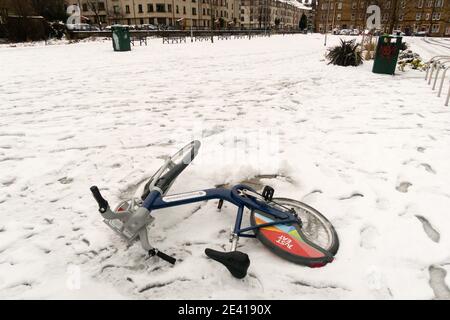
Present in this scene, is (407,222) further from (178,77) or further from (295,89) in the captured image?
(178,77)

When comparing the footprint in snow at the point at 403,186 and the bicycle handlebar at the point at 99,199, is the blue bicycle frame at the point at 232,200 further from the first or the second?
the footprint in snow at the point at 403,186

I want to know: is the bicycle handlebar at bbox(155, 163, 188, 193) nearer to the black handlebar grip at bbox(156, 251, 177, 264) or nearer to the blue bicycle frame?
the blue bicycle frame

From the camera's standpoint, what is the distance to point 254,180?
134 inches

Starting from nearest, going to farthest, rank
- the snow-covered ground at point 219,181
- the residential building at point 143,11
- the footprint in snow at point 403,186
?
1. the snow-covered ground at point 219,181
2. the footprint in snow at point 403,186
3. the residential building at point 143,11

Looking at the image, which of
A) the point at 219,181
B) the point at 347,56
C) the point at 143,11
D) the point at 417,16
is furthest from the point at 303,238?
the point at 417,16

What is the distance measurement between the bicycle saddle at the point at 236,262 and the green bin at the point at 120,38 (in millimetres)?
18467

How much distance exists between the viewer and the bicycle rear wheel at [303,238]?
221 centimetres

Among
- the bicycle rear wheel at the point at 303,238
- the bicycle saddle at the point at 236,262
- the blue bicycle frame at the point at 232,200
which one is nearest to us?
the bicycle saddle at the point at 236,262

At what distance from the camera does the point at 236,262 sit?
1975 mm

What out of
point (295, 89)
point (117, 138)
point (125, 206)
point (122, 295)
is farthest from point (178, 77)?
point (122, 295)

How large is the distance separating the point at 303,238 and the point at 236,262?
2.10 feet

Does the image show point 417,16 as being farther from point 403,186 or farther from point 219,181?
point 219,181

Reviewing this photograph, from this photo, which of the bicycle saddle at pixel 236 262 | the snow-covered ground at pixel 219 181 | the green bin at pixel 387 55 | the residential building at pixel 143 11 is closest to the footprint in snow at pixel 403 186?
the snow-covered ground at pixel 219 181

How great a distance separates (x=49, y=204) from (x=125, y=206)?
105 centimetres
